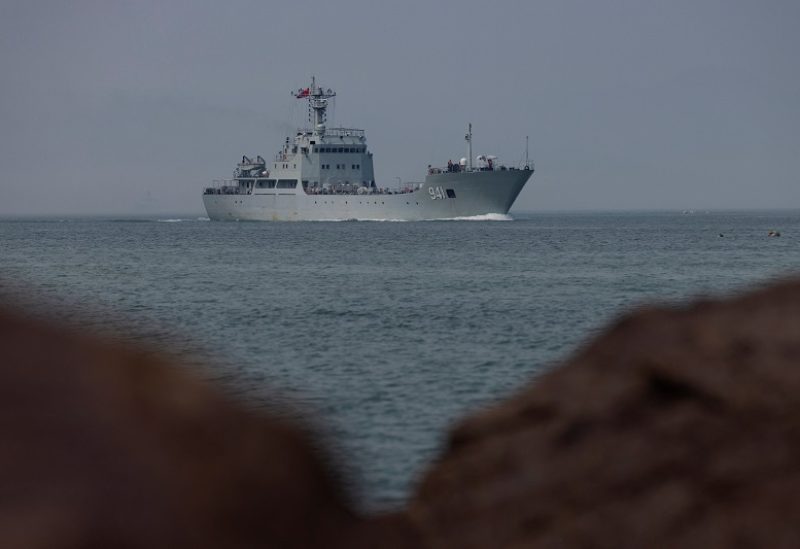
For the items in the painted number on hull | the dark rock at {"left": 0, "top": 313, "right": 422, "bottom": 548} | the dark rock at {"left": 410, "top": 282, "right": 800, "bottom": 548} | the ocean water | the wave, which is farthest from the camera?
the wave

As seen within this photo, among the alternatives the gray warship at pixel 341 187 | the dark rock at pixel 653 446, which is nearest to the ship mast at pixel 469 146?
the gray warship at pixel 341 187

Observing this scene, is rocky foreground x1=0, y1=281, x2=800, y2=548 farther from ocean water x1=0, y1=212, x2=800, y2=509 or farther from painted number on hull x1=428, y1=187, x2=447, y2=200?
painted number on hull x1=428, y1=187, x2=447, y2=200

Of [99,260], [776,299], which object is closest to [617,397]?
[776,299]

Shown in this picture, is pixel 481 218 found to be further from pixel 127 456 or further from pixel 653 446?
pixel 127 456

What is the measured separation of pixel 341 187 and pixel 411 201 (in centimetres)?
757

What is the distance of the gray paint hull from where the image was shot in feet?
335

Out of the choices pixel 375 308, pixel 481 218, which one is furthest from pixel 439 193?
pixel 375 308

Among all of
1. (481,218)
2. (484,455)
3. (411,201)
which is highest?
(484,455)

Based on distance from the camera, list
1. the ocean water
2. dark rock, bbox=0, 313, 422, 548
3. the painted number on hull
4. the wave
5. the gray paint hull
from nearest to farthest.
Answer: dark rock, bbox=0, 313, 422, 548
the ocean water
the gray paint hull
the painted number on hull
the wave

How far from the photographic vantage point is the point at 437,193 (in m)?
103

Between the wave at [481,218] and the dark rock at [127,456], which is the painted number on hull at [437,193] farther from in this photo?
the dark rock at [127,456]

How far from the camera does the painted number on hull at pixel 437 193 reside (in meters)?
102

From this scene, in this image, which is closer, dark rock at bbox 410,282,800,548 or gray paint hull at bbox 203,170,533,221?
dark rock at bbox 410,282,800,548

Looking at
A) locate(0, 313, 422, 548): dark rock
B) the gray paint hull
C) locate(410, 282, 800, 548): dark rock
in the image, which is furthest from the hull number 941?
locate(0, 313, 422, 548): dark rock
